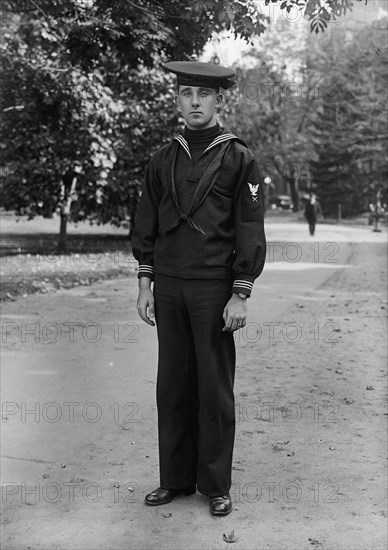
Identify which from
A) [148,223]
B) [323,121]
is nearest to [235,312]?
[148,223]

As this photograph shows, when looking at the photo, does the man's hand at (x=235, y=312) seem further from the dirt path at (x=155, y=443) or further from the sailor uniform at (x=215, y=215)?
the dirt path at (x=155, y=443)

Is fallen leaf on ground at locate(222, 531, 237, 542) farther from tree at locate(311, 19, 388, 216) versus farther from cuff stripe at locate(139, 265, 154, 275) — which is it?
tree at locate(311, 19, 388, 216)

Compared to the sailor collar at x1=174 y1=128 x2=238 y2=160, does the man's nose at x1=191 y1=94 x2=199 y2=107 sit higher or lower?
higher

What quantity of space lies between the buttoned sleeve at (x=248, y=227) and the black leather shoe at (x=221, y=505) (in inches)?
41.3

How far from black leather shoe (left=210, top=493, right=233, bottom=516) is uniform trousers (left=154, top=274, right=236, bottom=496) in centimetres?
4

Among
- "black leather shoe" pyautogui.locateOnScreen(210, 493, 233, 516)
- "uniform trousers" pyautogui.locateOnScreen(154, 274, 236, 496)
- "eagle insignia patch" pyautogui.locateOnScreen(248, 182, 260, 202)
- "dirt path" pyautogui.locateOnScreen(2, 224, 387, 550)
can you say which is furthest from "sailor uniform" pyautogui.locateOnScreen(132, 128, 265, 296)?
"dirt path" pyautogui.locateOnScreen(2, 224, 387, 550)

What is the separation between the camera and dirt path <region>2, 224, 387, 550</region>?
4.02 metres

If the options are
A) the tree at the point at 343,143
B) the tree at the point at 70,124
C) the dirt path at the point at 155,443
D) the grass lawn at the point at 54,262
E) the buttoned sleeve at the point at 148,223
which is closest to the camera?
the dirt path at the point at 155,443

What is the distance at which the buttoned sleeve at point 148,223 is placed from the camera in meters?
4.28

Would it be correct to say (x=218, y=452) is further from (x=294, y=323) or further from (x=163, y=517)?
(x=294, y=323)

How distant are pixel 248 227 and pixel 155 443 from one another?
6.25 ft

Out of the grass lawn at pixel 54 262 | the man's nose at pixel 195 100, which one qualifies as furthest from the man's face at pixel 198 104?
the grass lawn at pixel 54 262

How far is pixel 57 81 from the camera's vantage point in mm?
16828

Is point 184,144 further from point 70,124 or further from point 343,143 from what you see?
point 343,143
